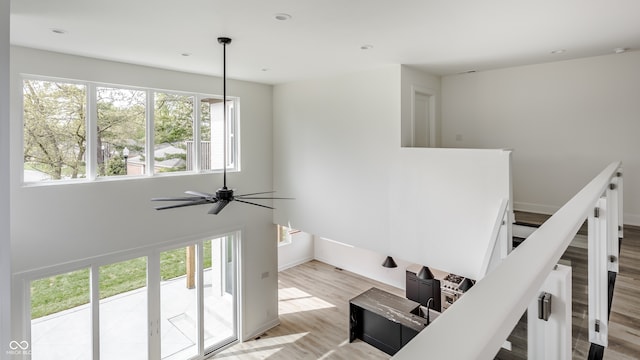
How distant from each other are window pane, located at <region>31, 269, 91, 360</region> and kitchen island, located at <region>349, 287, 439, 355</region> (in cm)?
485

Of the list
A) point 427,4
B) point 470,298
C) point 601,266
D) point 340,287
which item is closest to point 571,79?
point 427,4

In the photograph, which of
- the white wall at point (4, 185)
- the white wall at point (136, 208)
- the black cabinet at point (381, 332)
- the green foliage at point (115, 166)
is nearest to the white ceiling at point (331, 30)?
the white wall at point (136, 208)

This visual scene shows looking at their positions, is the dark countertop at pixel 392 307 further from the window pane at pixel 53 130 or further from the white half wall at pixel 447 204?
the window pane at pixel 53 130

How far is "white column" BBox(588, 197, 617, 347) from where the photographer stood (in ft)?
5.78

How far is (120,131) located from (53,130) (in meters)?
0.86

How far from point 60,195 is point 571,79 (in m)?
7.58

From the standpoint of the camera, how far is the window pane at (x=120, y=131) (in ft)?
17.2

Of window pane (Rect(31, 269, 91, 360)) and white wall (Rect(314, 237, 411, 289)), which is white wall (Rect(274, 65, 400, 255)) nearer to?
window pane (Rect(31, 269, 91, 360))

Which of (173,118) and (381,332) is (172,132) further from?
(381,332)

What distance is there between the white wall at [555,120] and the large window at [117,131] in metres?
4.53

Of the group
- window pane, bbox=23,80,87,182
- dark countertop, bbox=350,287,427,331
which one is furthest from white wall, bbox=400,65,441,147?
window pane, bbox=23,80,87,182

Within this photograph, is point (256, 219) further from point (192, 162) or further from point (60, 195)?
point (60, 195)

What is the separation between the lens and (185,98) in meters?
6.14

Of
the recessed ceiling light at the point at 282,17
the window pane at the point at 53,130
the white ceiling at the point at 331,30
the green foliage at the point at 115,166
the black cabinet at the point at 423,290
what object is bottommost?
the black cabinet at the point at 423,290
